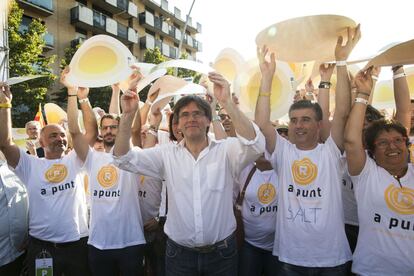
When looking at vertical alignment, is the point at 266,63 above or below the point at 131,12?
below

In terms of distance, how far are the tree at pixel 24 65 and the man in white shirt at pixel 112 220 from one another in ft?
35.6

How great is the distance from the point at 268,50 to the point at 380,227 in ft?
5.09

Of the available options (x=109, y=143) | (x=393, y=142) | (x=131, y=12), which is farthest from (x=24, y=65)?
(x=131, y=12)

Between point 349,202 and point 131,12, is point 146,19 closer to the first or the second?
point 131,12

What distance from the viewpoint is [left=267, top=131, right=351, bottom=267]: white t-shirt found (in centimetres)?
236

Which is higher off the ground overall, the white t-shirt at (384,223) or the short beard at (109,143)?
the short beard at (109,143)

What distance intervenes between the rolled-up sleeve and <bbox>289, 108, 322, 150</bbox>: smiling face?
1.09 metres

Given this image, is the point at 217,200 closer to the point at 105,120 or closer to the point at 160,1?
the point at 105,120

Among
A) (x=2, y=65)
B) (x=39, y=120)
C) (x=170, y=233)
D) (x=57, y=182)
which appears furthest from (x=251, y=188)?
(x=39, y=120)

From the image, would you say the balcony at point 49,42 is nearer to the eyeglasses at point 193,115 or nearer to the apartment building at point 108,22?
the apartment building at point 108,22

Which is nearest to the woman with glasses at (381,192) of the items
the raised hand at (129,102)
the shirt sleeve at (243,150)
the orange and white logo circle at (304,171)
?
the orange and white logo circle at (304,171)

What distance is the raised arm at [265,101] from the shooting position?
2527 millimetres

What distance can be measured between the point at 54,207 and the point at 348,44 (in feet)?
9.86

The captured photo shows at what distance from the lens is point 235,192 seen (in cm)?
317
